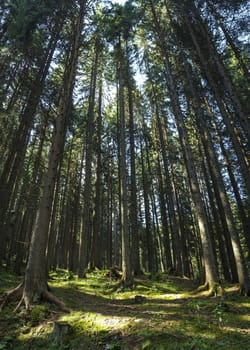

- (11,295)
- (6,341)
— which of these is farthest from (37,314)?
(11,295)

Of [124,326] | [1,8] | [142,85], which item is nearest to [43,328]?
[124,326]

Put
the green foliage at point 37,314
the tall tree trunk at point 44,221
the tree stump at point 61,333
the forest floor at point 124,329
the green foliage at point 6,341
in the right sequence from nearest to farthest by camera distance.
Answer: the forest floor at point 124,329 < the green foliage at point 6,341 < the tree stump at point 61,333 < the green foliage at point 37,314 < the tall tree trunk at point 44,221

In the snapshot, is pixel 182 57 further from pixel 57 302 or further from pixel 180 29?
pixel 57 302

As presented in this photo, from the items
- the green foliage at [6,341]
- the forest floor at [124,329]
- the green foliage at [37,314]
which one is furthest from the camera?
the green foliage at [37,314]

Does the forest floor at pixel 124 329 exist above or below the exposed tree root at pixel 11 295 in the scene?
below

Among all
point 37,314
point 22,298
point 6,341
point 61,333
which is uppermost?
point 22,298

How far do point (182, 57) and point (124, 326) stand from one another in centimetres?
1256

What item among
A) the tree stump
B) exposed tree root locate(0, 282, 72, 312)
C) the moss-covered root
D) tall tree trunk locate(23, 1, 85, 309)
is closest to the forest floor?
the tree stump

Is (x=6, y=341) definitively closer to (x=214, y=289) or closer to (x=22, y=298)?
(x=22, y=298)

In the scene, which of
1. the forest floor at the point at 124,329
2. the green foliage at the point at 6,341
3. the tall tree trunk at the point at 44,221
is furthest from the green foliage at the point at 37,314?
the green foliage at the point at 6,341

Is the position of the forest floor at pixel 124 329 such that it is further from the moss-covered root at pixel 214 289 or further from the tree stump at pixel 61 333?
the moss-covered root at pixel 214 289

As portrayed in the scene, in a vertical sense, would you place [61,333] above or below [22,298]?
below

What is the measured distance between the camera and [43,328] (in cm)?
468

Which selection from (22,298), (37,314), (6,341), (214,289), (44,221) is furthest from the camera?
(214,289)
